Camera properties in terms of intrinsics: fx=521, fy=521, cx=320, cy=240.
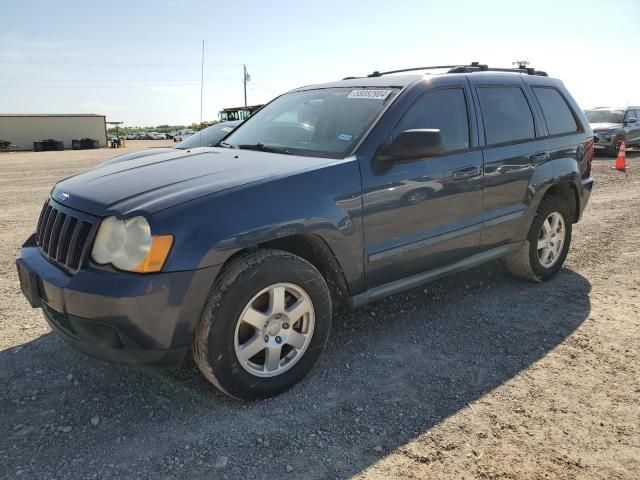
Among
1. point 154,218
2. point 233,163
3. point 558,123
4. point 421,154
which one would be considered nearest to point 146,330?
point 154,218

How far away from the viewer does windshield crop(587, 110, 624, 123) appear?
1723 cm

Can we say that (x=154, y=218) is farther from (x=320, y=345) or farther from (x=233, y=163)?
(x=320, y=345)

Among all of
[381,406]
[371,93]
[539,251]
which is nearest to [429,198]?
[371,93]

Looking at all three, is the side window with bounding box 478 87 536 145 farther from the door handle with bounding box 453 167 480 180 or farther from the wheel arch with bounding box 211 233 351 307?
the wheel arch with bounding box 211 233 351 307

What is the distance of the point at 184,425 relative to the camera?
268 centimetres

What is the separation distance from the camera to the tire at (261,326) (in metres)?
2.63

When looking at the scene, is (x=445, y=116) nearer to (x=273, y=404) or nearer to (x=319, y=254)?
(x=319, y=254)

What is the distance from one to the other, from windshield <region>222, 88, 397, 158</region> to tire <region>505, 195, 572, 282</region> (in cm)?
195

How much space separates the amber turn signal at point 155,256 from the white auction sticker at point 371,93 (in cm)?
185

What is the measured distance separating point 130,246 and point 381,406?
61.3 inches

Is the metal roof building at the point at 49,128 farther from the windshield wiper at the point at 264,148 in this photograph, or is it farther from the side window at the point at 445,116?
the side window at the point at 445,116

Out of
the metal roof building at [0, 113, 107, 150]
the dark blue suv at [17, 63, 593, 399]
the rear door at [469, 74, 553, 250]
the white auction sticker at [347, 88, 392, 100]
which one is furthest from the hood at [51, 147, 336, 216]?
the metal roof building at [0, 113, 107, 150]

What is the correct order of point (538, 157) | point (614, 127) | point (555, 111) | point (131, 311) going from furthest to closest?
point (614, 127) → point (555, 111) → point (538, 157) → point (131, 311)

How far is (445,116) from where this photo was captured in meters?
3.74
